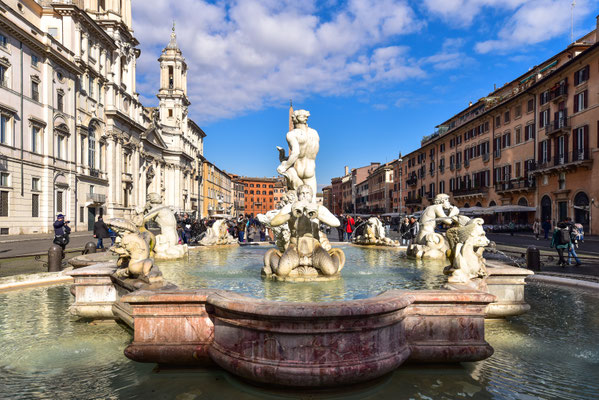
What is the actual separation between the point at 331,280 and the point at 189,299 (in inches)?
87.6

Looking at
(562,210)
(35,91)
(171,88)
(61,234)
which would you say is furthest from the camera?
(171,88)

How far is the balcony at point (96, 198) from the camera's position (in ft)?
109

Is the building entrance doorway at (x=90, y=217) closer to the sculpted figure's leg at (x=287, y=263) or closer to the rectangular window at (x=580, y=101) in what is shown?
the sculpted figure's leg at (x=287, y=263)

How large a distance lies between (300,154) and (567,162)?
2770 centimetres

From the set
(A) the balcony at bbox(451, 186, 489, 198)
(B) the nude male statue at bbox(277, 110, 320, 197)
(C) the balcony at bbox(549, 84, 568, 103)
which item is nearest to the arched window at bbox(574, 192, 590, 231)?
(C) the balcony at bbox(549, 84, 568, 103)

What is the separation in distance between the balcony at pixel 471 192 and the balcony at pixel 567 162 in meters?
9.48

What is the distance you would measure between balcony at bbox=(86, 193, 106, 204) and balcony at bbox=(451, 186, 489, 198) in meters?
38.5

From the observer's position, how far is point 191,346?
348 centimetres

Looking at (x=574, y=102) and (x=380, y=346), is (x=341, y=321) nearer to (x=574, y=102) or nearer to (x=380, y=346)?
(x=380, y=346)

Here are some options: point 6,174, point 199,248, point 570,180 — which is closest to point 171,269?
point 199,248

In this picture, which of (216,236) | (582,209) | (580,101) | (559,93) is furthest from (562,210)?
(216,236)

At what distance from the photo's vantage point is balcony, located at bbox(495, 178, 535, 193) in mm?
32281

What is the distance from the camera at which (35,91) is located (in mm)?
26797

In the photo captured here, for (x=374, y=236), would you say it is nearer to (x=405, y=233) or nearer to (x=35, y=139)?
A: (x=405, y=233)
